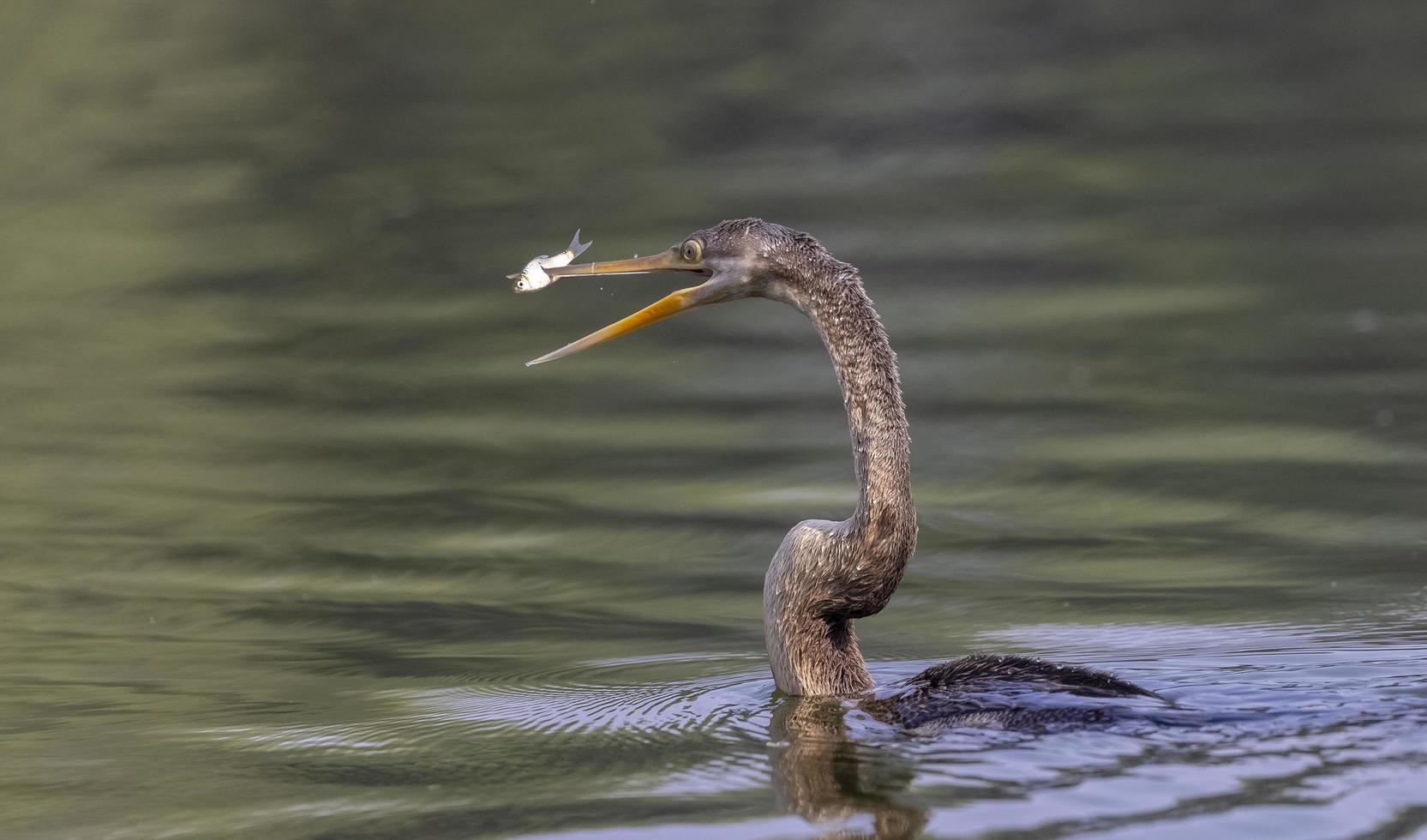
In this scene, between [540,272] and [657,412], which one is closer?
[540,272]

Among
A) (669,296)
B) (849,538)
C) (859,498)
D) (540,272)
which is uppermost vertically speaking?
(540,272)

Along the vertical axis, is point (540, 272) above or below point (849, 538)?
above

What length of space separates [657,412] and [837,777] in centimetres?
561

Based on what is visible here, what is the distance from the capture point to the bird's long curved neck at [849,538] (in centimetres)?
583

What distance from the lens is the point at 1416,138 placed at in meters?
16.1

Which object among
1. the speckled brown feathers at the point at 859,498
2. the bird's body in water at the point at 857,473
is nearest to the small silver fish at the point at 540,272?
the bird's body in water at the point at 857,473

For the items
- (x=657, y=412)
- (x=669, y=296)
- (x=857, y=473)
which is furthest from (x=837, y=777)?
(x=657, y=412)

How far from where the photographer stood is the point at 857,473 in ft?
19.5

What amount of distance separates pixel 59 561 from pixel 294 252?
7.42 metres

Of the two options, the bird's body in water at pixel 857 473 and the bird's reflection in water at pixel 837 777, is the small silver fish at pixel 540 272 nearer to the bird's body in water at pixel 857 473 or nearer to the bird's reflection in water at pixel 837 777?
the bird's body in water at pixel 857 473

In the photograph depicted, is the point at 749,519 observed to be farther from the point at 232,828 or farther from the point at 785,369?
the point at 232,828

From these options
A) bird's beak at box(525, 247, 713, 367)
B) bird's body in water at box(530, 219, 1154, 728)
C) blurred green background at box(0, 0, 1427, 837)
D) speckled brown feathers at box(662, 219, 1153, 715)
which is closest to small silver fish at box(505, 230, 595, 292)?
bird's beak at box(525, 247, 713, 367)

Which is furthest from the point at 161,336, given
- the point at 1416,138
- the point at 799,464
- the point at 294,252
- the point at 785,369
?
the point at 1416,138

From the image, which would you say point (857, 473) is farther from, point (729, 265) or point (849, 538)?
point (729, 265)
